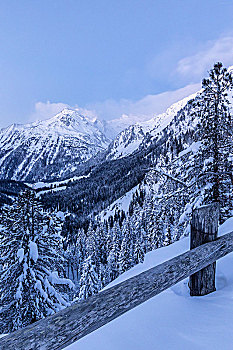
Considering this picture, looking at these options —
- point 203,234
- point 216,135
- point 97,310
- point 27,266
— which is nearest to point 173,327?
point 203,234

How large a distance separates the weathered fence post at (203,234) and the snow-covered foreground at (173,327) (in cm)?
15

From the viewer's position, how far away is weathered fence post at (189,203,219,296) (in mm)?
2789

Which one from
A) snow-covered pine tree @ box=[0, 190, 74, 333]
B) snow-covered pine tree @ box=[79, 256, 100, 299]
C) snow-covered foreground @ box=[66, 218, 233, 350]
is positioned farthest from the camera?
snow-covered pine tree @ box=[79, 256, 100, 299]

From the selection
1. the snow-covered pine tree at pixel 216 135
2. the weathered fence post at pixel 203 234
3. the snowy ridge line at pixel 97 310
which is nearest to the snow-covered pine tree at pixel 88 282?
the snow-covered pine tree at pixel 216 135

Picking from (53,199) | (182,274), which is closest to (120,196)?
(53,199)

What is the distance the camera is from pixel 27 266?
9281 mm

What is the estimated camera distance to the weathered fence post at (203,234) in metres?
2.79

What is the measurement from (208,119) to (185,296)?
7977mm

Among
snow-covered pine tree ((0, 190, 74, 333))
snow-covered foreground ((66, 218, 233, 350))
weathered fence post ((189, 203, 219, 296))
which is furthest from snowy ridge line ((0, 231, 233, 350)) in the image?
snow-covered pine tree ((0, 190, 74, 333))

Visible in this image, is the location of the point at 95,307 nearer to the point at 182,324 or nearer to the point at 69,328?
the point at 69,328

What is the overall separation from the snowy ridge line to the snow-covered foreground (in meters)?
0.58

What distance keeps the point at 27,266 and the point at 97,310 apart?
363 inches

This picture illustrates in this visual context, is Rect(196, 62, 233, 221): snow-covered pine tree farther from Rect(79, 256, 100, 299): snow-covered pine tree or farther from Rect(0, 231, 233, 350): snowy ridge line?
Rect(79, 256, 100, 299): snow-covered pine tree

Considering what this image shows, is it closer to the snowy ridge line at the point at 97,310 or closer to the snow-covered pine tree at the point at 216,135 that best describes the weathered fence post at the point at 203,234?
the snowy ridge line at the point at 97,310
